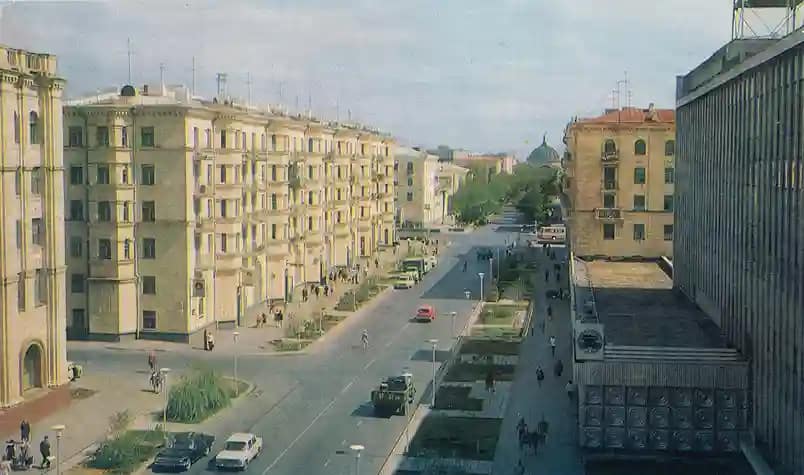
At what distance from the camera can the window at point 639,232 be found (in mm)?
59188

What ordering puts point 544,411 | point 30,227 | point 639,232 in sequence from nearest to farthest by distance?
1. point 30,227
2. point 544,411
3. point 639,232

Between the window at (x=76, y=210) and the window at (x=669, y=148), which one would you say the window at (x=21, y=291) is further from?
the window at (x=669, y=148)

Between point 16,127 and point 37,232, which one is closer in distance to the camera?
point 16,127

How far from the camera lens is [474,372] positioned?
3950 centimetres

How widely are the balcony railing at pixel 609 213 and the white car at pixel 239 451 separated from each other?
35.0 m

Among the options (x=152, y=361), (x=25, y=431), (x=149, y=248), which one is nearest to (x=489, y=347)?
(x=152, y=361)

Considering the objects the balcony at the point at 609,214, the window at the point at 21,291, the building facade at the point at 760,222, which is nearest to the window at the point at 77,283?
the window at the point at 21,291

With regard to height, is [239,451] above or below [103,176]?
below

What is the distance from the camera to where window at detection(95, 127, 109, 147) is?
44750 mm

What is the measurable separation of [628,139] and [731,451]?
34.6 metres

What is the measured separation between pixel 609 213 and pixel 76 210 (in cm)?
2933

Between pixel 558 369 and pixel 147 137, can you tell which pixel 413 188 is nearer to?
pixel 147 137

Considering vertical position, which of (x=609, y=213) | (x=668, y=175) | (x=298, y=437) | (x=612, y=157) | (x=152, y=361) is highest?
(x=612, y=157)

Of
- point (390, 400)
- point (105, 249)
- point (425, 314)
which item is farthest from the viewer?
point (425, 314)
